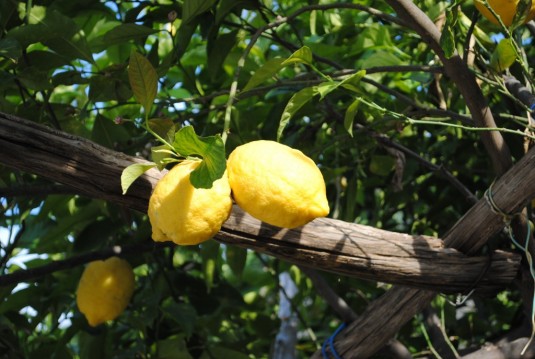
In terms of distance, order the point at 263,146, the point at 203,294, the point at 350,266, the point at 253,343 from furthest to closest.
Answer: the point at 253,343
the point at 203,294
the point at 350,266
the point at 263,146

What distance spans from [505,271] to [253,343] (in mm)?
928

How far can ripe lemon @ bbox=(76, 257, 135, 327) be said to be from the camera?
4.44 feet

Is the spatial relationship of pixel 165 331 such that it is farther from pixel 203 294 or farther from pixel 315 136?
pixel 315 136

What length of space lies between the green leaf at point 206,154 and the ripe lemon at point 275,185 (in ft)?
0.25

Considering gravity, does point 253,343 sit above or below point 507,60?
below

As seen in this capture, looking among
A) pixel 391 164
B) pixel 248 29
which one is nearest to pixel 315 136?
pixel 391 164

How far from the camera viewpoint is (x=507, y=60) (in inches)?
41.6

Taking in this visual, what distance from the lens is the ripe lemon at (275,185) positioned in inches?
30.4

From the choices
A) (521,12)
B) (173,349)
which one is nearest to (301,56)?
(521,12)

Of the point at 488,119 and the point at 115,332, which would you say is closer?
the point at 488,119

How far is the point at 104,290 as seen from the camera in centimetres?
136

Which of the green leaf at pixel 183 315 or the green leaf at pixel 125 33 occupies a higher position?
the green leaf at pixel 125 33

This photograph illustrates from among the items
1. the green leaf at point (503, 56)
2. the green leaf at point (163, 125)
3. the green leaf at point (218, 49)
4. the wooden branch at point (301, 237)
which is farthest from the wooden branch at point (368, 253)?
the green leaf at point (218, 49)

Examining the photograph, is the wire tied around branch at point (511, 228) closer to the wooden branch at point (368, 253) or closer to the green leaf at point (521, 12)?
the wooden branch at point (368, 253)
